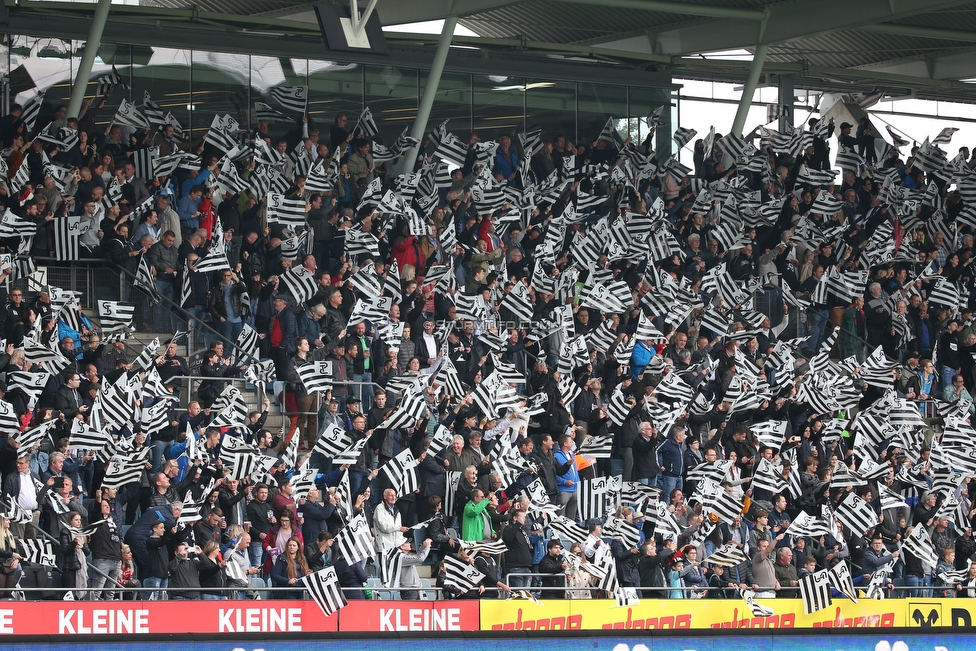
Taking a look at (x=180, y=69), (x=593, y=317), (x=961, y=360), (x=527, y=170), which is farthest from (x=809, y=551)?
(x=180, y=69)

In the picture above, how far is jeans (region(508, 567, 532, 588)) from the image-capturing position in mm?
19688

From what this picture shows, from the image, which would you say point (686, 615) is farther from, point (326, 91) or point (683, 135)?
point (326, 91)

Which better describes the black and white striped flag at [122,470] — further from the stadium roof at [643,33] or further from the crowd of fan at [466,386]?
the stadium roof at [643,33]

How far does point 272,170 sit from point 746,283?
8436 mm

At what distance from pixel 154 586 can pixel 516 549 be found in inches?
176

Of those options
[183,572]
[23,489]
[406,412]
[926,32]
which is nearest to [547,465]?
[406,412]

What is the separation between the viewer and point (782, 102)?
34.1 m

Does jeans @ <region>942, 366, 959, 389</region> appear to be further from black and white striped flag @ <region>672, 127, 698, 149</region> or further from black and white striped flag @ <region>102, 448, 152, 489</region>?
black and white striped flag @ <region>102, 448, 152, 489</region>

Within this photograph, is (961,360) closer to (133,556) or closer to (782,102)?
(782,102)

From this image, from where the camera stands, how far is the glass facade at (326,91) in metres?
26.5

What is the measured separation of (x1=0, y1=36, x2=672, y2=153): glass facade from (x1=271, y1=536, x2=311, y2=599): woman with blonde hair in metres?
10.6

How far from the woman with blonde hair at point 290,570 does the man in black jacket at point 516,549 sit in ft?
8.56

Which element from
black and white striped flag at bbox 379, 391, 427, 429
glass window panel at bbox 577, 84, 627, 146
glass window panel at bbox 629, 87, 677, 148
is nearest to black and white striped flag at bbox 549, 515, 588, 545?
black and white striped flag at bbox 379, 391, 427, 429

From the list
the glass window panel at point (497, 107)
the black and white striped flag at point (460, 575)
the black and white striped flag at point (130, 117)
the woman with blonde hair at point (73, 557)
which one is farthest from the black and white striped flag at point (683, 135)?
the woman with blonde hair at point (73, 557)
